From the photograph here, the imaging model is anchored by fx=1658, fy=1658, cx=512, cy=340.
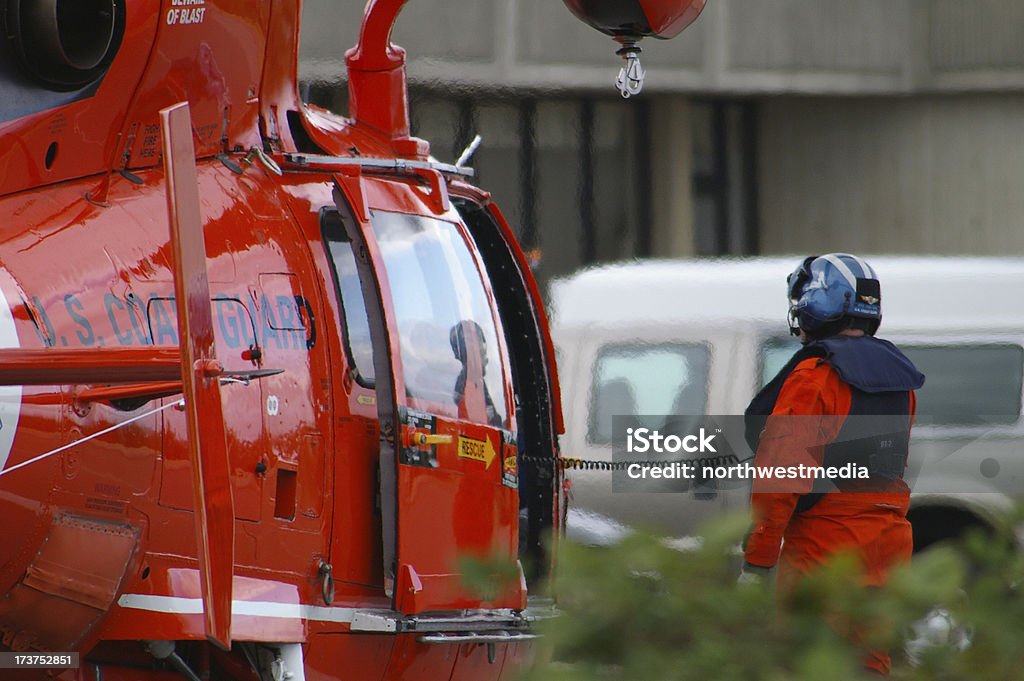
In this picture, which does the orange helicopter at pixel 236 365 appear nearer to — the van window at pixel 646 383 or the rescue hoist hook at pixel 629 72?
the rescue hoist hook at pixel 629 72

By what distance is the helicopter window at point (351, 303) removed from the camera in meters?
4.70

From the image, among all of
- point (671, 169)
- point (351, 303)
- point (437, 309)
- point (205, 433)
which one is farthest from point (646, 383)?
point (205, 433)

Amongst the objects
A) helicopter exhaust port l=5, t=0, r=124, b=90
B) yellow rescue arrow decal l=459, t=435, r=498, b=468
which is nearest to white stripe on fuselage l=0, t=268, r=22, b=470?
helicopter exhaust port l=5, t=0, r=124, b=90

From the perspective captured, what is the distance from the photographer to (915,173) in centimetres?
1597

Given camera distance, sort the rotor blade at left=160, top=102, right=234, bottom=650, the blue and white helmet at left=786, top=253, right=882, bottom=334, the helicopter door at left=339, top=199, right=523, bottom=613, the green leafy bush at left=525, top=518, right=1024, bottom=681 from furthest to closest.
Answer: the blue and white helmet at left=786, top=253, right=882, bottom=334 → the helicopter door at left=339, top=199, right=523, bottom=613 → the rotor blade at left=160, top=102, right=234, bottom=650 → the green leafy bush at left=525, top=518, right=1024, bottom=681

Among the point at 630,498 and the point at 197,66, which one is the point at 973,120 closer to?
the point at 630,498

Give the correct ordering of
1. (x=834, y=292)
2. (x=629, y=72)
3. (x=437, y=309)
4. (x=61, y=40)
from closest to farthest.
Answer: (x=61, y=40), (x=629, y=72), (x=437, y=309), (x=834, y=292)

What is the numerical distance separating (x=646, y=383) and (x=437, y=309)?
5.67 metres

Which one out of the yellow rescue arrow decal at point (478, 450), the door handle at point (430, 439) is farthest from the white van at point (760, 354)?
the door handle at point (430, 439)

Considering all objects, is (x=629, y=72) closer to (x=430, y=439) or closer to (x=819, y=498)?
(x=430, y=439)

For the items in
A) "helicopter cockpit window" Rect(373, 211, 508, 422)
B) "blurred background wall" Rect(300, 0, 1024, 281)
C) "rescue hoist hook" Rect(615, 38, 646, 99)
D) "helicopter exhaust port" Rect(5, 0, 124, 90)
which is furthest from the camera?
"blurred background wall" Rect(300, 0, 1024, 281)

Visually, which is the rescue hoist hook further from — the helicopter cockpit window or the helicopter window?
the helicopter window

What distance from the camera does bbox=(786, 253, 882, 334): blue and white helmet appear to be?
525cm

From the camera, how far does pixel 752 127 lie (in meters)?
15.6
